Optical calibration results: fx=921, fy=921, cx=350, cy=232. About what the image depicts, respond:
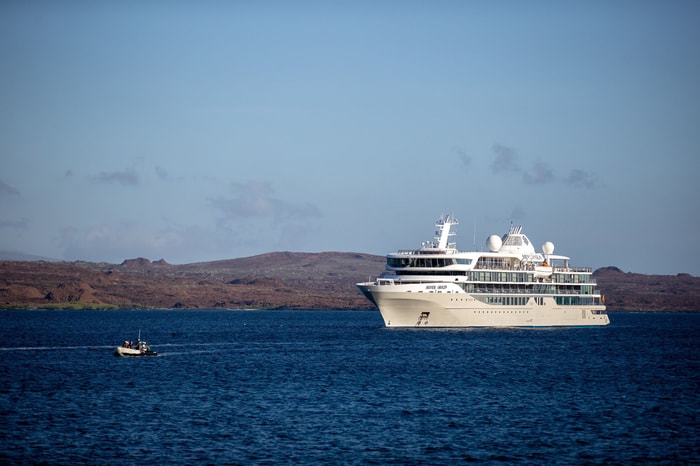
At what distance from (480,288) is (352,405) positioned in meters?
63.9

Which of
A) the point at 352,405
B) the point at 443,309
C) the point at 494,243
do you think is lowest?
the point at 352,405

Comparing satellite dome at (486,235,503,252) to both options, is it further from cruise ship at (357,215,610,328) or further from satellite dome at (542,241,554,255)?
satellite dome at (542,241,554,255)

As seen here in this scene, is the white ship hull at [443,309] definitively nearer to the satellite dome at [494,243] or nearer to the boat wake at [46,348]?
the satellite dome at [494,243]

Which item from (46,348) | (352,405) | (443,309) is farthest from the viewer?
(443,309)

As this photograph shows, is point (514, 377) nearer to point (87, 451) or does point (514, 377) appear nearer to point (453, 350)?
point (453, 350)

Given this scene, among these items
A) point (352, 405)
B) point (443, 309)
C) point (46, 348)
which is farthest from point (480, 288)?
point (352, 405)

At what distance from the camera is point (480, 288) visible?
4734 inches

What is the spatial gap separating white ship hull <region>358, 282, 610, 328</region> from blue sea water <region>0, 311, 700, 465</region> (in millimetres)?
9395

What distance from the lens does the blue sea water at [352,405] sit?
44906 millimetres

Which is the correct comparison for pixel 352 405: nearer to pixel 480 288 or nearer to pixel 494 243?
pixel 480 288

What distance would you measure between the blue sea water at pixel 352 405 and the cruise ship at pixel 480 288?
10.3 m

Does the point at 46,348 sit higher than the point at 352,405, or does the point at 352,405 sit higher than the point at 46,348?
the point at 46,348

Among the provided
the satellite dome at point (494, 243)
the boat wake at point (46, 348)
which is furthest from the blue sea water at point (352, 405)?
the satellite dome at point (494, 243)

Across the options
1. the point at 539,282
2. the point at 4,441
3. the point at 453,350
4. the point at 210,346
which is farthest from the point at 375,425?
the point at 539,282
